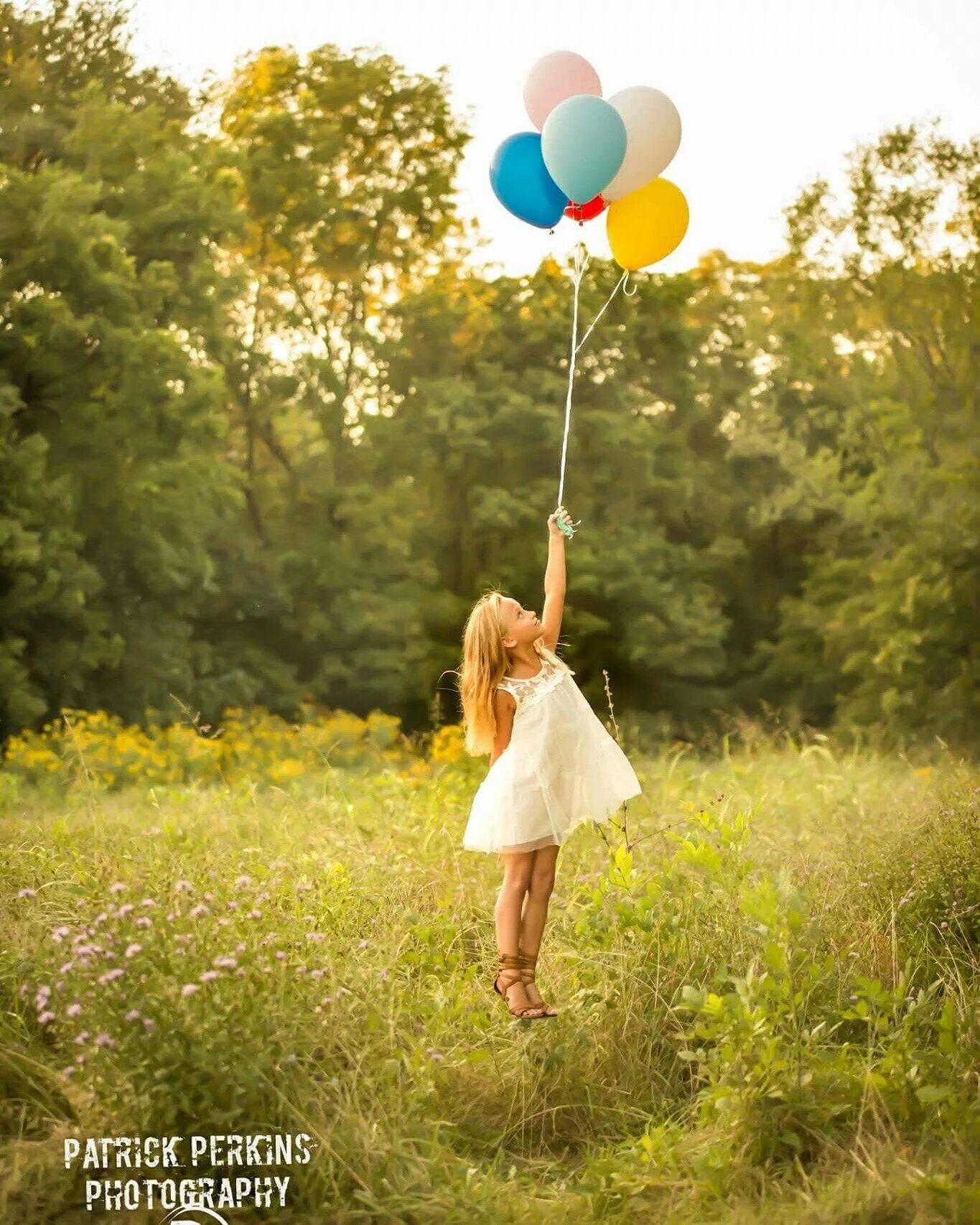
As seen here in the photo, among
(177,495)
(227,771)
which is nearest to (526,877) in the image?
(227,771)

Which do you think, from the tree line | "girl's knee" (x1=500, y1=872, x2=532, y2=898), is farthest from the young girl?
the tree line

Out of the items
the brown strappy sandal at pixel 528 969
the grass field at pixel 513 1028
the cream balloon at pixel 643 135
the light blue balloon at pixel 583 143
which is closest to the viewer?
the grass field at pixel 513 1028

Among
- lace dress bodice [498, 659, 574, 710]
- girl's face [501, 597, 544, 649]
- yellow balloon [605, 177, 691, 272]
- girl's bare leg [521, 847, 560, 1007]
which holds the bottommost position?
girl's bare leg [521, 847, 560, 1007]

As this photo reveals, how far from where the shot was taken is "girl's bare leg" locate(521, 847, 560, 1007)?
4.32 metres

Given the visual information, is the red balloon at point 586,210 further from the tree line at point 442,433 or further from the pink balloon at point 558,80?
the tree line at point 442,433

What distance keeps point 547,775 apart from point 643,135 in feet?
8.84

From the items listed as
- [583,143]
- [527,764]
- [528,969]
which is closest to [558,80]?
[583,143]

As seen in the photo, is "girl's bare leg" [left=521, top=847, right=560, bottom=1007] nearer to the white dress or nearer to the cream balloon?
the white dress

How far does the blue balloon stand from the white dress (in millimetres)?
→ 2104

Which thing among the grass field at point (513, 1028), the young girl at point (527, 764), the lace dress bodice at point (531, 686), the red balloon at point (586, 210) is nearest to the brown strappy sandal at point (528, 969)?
the young girl at point (527, 764)

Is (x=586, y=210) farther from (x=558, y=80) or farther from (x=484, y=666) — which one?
(x=484, y=666)

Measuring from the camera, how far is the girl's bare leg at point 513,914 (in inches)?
167

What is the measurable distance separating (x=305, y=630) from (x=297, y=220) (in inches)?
204

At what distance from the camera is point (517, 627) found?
14.7 feet
